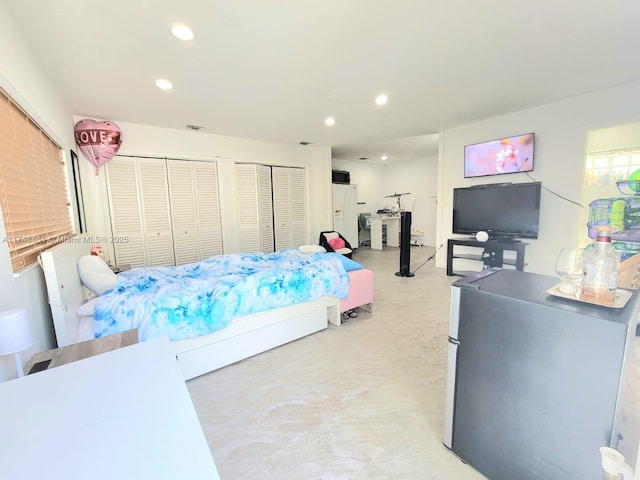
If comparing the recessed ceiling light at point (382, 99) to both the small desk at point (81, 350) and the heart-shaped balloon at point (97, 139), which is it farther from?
the heart-shaped balloon at point (97, 139)

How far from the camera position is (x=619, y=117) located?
126 inches

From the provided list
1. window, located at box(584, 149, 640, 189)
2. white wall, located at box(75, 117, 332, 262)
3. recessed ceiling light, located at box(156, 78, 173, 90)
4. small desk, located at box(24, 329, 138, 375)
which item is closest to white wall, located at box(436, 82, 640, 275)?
window, located at box(584, 149, 640, 189)

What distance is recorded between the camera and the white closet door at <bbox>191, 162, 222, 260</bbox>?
15.0 ft

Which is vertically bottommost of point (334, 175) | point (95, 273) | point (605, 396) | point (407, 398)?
point (407, 398)

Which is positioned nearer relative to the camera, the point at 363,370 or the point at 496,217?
the point at 363,370

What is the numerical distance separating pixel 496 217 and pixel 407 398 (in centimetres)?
354

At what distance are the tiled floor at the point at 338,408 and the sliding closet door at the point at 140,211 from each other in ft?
9.55

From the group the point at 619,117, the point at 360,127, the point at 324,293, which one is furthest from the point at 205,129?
the point at 619,117

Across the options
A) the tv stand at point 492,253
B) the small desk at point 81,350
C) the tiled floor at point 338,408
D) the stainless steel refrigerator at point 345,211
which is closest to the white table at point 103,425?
the small desk at point 81,350

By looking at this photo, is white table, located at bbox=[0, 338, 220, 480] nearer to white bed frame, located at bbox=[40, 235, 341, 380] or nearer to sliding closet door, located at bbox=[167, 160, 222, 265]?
white bed frame, located at bbox=[40, 235, 341, 380]

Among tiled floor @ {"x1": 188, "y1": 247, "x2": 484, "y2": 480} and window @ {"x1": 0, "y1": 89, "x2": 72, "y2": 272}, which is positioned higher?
window @ {"x1": 0, "y1": 89, "x2": 72, "y2": 272}

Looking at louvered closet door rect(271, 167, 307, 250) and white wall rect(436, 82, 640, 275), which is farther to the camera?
louvered closet door rect(271, 167, 307, 250)

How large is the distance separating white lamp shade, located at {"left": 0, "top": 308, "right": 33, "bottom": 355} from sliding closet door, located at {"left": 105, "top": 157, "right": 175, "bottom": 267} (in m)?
3.46

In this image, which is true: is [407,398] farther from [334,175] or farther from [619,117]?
[334,175]
